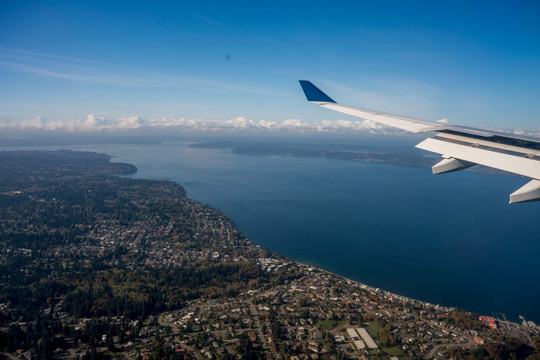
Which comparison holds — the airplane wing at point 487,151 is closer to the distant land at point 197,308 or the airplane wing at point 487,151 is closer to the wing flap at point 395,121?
the wing flap at point 395,121

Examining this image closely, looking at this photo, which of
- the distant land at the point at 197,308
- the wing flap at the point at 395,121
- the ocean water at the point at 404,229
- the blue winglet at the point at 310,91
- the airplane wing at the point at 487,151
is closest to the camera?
the airplane wing at the point at 487,151

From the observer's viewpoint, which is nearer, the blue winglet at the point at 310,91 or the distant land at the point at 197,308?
the blue winglet at the point at 310,91

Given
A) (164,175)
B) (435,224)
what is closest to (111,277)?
(435,224)

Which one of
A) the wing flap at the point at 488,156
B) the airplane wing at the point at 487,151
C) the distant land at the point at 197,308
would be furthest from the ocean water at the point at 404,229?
the wing flap at the point at 488,156

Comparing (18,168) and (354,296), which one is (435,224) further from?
(18,168)

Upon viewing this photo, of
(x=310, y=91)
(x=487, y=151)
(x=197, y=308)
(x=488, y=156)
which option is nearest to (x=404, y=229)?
(x=197, y=308)

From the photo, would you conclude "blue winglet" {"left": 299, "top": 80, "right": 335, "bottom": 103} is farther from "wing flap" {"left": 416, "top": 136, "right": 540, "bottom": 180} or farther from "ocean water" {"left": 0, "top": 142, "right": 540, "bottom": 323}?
"ocean water" {"left": 0, "top": 142, "right": 540, "bottom": 323}
